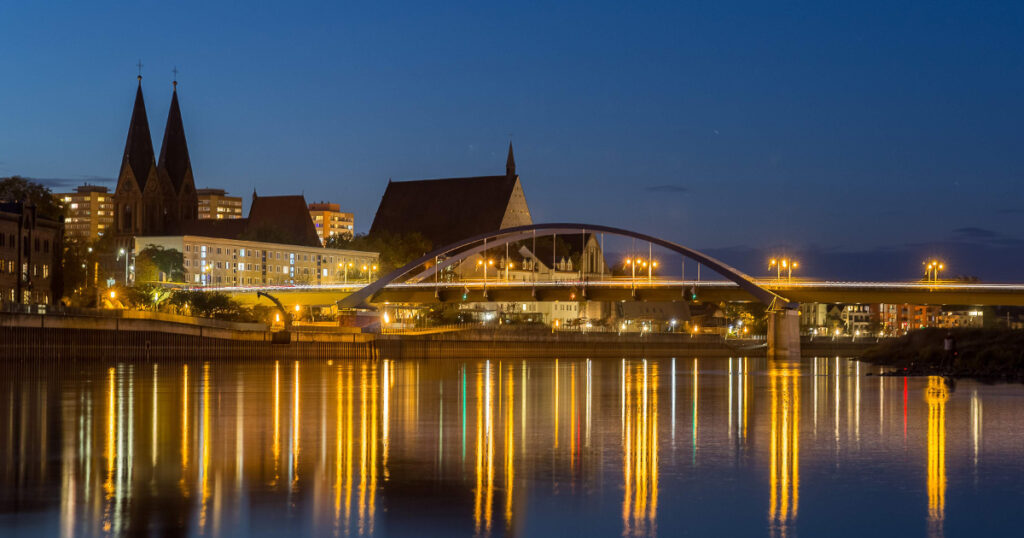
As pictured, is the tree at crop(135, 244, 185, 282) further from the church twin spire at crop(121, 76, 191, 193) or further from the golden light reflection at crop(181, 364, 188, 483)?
the golden light reflection at crop(181, 364, 188, 483)

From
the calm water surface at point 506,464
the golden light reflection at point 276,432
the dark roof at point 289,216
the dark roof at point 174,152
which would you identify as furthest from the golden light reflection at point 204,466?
the dark roof at point 289,216

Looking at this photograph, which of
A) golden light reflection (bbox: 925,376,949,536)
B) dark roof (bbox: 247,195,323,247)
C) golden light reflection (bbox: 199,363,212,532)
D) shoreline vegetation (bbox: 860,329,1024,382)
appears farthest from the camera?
dark roof (bbox: 247,195,323,247)

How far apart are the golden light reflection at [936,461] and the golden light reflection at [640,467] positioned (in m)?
3.90

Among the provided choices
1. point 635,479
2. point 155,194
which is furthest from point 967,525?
point 155,194

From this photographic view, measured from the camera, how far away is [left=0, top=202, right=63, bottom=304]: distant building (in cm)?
9231

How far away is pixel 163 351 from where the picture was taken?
7644 centimetres

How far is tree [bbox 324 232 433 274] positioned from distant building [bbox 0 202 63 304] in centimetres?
7601

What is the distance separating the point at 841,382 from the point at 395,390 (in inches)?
812

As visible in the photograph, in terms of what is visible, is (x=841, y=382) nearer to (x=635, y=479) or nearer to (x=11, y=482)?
(x=635, y=479)

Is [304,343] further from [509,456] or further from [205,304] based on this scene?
[509,456]

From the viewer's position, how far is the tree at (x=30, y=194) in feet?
349

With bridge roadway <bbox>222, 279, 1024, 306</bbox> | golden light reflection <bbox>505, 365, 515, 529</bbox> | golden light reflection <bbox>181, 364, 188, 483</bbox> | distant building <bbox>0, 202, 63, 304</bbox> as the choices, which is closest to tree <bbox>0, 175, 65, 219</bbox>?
distant building <bbox>0, 202, 63, 304</bbox>

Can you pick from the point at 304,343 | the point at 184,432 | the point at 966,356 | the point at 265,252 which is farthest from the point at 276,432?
the point at 265,252

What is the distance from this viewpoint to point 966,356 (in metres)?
64.4
